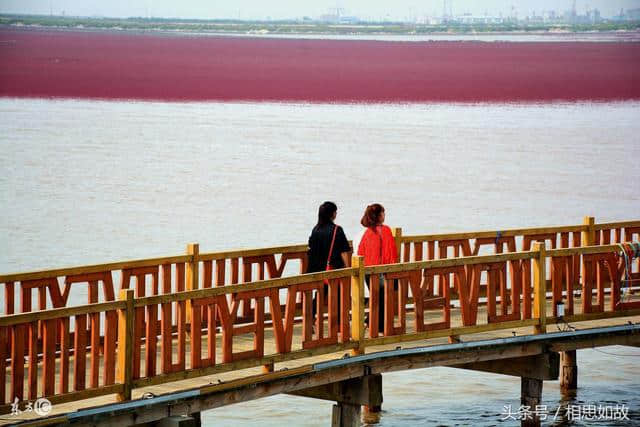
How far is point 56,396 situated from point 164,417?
3.20 ft

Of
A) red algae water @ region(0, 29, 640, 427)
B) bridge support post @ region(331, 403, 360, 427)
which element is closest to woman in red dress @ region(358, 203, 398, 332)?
bridge support post @ region(331, 403, 360, 427)

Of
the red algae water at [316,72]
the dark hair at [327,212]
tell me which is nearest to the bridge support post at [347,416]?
the dark hair at [327,212]

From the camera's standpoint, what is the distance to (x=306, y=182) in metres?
47.1

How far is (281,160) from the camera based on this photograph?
52656mm

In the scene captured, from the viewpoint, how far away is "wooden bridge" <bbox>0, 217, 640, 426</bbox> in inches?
484

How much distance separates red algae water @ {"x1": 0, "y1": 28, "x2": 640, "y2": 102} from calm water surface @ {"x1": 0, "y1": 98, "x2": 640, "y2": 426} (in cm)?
1044

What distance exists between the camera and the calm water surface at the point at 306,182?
19.8 meters

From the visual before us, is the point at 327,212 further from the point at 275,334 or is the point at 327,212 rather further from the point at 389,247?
the point at 275,334

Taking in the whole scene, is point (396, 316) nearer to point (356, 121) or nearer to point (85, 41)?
point (356, 121)

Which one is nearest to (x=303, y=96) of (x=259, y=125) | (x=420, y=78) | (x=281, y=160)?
(x=420, y=78)

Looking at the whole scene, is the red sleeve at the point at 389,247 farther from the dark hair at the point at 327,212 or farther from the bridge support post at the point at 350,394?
the bridge support post at the point at 350,394

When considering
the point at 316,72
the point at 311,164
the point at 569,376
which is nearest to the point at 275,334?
the point at 569,376

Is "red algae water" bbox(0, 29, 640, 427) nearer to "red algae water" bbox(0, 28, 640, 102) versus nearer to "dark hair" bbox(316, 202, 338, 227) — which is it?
"red algae water" bbox(0, 28, 640, 102)

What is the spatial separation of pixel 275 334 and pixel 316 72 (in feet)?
304
